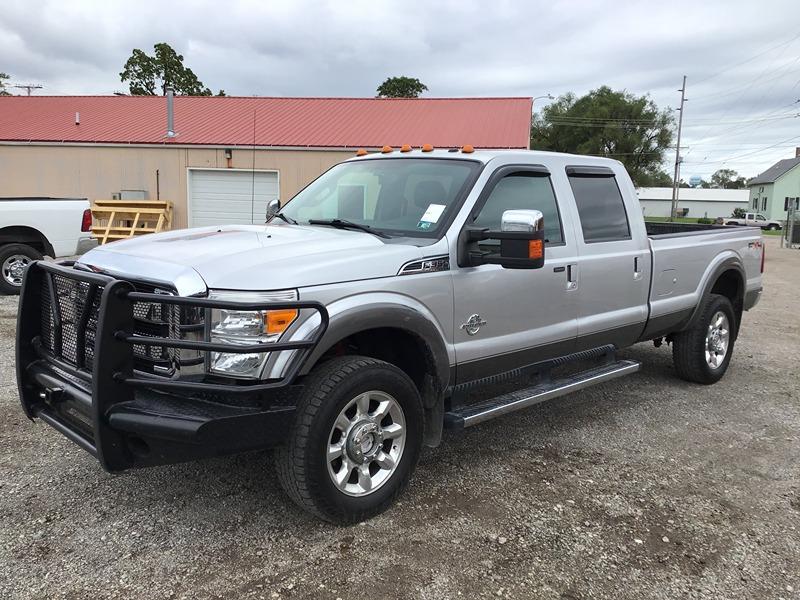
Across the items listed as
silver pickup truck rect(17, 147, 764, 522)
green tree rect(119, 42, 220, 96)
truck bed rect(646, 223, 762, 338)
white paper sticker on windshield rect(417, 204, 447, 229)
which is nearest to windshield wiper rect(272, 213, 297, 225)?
silver pickup truck rect(17, 147, 764, 522)

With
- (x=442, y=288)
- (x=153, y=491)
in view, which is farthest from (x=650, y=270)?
(x=153, y=491)

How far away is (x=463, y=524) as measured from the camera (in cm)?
340

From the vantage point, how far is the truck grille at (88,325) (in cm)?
300

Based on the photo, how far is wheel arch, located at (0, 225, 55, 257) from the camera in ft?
31.8

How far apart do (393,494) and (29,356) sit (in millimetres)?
2084

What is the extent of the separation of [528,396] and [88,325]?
2567mm

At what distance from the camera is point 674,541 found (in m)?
3.29

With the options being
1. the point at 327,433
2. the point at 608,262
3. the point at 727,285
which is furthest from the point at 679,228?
the point at 327,433

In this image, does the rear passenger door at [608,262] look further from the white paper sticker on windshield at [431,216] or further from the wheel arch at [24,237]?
the wheel arch at [24,237]

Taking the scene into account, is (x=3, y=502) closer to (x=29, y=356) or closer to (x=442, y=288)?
(x=29, y=356)

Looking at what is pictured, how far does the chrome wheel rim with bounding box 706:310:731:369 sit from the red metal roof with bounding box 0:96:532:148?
13318 mm

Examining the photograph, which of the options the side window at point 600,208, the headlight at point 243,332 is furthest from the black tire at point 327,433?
the side window at point 600,208

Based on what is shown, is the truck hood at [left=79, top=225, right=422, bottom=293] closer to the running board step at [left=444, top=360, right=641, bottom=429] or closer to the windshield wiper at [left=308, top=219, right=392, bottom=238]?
the windshield wiper at [left=308, top=219, right=392, bottom=238]

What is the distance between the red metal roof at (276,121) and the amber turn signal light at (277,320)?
54.5 feet
